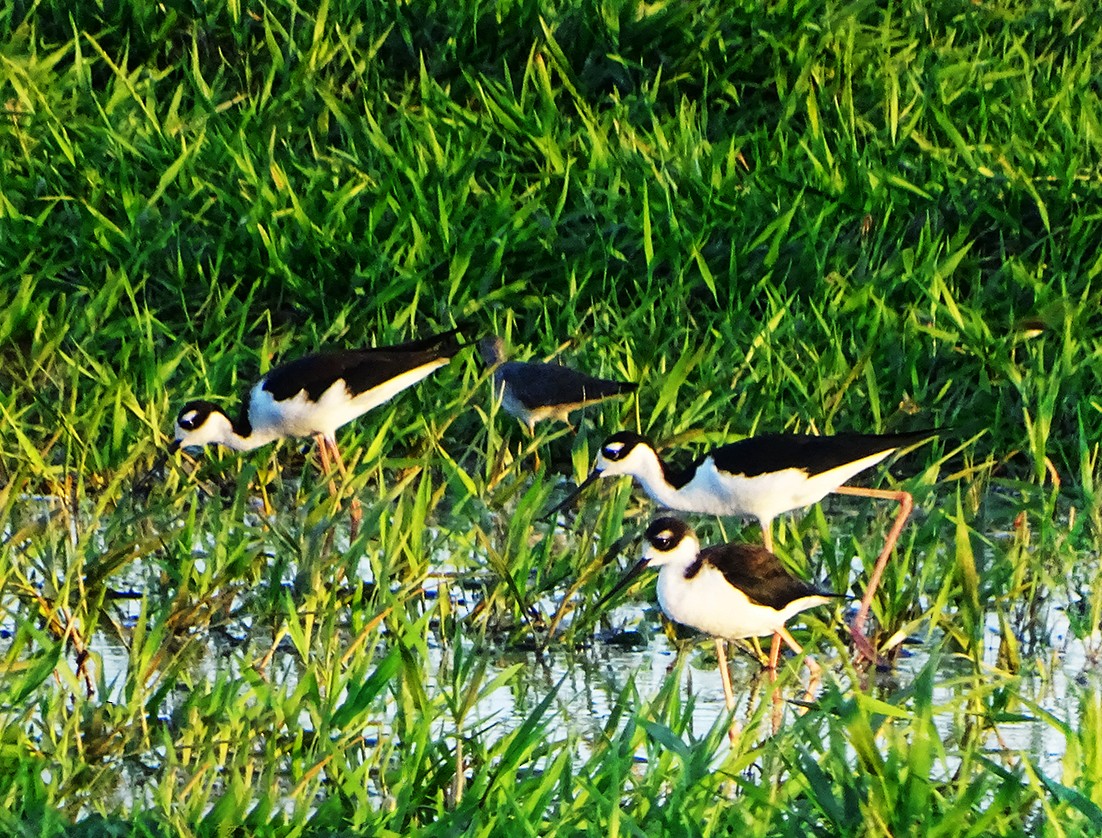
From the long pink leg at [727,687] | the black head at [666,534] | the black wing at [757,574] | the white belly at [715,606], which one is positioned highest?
the black head at [666,534]

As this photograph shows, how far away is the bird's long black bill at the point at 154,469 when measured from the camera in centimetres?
656

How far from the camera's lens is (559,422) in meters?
7.69

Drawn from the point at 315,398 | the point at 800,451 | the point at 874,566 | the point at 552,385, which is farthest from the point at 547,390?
the point at 874,566

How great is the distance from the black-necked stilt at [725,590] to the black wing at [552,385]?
169 centimetres

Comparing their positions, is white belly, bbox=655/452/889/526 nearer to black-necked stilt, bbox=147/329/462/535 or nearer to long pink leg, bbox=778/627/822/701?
long pink leg, bbox=778/627/822/701

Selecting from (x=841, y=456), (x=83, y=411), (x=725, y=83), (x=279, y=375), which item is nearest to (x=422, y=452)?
(x=279, y=375)

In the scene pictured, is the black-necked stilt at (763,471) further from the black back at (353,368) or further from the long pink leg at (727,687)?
the black back at (353,368)

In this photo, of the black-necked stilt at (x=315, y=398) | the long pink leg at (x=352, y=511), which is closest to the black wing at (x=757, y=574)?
the long pink leg at (x=352, y=511)

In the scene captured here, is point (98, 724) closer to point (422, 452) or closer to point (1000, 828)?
point (1000, 828)

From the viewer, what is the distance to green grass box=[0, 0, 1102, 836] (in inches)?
159

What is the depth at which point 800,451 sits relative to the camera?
5.91m

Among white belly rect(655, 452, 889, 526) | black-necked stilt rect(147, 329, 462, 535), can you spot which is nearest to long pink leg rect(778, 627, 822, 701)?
white belly rect(655, 452, 889, 526)

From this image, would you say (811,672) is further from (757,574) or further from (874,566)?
(874,566)

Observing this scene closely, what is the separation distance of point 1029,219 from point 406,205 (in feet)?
7.62
